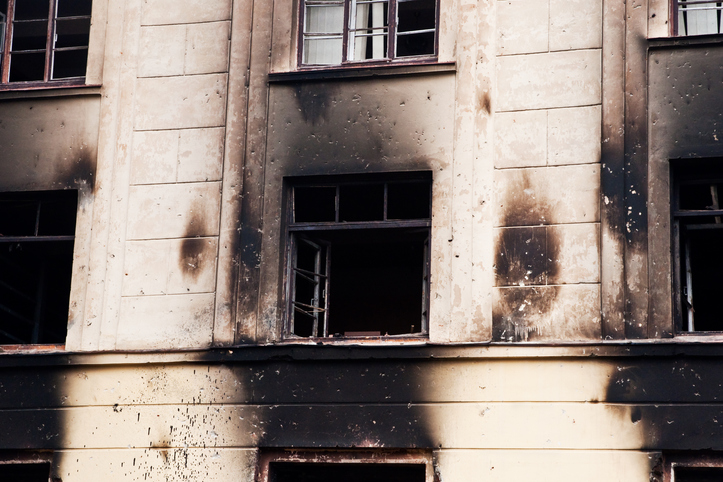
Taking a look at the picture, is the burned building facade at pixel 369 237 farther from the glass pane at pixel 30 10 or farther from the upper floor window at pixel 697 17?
the glass pane at pixel 30 10

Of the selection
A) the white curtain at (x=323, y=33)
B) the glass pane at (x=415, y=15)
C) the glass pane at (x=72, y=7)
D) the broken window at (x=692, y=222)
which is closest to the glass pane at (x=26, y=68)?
the glass pane at (x=72, y=7)

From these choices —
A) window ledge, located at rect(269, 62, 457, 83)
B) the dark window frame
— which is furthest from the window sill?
the dark window frame

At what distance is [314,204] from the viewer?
466 inches

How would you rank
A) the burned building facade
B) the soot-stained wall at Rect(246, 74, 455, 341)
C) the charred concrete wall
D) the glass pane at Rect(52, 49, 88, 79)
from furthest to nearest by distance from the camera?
the glass pane at Rect(52, 49, 88, 79) < the soot-stained wall at Rect(246, 74, 455, 341) < the burned building facade < the charred concrete wall

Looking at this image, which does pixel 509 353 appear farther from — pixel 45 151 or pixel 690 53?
pixel 45 151

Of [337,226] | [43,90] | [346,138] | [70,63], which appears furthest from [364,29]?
[70,63]

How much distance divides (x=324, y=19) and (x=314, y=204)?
2.26 m

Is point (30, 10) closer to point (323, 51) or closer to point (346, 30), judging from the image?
point (323, 51)

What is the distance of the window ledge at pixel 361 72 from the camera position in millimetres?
11453

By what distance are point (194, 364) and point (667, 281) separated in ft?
16.6

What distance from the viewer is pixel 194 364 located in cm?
1115

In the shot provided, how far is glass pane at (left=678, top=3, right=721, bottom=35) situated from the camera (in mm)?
11156

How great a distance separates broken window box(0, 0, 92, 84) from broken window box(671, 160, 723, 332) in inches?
284

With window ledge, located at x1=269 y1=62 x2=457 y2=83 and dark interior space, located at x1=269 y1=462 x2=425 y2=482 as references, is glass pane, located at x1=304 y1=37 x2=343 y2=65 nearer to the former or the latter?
window ledge, located at x1=269 y1=62 x2=457 y2=83
